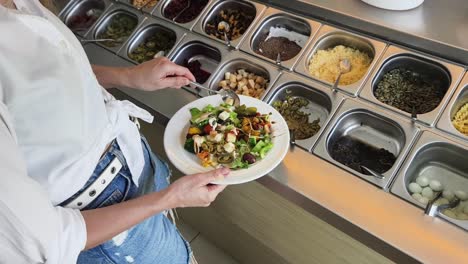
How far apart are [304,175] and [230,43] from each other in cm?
57

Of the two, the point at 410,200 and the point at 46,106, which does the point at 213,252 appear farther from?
the point at 46,106

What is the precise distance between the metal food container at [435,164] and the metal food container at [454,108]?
0.9 inches

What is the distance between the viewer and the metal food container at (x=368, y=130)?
1.07 m

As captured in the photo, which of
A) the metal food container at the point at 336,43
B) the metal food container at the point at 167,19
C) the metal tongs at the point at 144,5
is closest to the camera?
the metal food container at the point at 336,43

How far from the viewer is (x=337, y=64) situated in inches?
51.3

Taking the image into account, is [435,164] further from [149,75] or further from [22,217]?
[22,217]

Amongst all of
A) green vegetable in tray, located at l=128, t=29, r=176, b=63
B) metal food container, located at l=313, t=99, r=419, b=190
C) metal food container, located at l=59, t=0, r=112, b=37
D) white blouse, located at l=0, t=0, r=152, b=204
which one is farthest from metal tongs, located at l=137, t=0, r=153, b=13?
metal food container, located at l=313, t=99, r=419, b=190

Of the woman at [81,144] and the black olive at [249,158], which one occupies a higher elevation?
the black olive at [249,158]

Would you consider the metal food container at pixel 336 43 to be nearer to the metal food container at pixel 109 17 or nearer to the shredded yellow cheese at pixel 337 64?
the shredded yellow cheese at pixel 337 64

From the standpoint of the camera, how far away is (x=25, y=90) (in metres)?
0.70

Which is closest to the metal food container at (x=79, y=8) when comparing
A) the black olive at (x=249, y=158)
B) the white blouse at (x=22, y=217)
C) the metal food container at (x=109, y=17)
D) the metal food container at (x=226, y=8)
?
the metal food container at (x=109, y=17)

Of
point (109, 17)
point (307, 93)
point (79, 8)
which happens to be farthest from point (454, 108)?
point (79, 8)

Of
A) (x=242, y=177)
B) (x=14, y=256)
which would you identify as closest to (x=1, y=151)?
(x=14, y=256)

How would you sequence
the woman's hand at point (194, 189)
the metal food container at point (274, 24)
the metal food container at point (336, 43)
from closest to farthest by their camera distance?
the woman's hand at point (194, 189) < the metal food container at point (336, 43) < the metal food container at point (274, 24)
